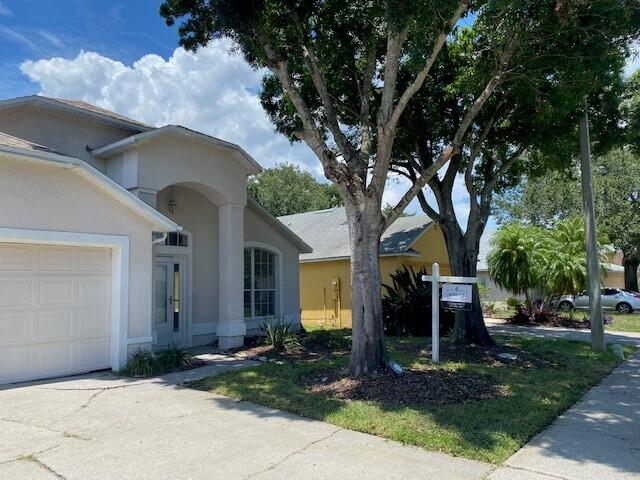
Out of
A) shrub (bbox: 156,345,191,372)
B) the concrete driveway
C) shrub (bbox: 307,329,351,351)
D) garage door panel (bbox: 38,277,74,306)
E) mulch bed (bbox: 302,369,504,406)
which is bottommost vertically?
the concrete driveway

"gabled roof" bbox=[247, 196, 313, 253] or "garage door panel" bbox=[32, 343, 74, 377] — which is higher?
"gabled roof" bbox=[247, 196, 313, 253]

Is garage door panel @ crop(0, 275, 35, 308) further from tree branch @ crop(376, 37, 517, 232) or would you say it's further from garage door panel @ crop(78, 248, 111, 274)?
tree branch @ crop(376, 37, 517, 232)

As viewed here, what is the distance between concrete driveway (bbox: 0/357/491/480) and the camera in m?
4.96

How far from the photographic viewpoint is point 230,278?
12625 mm

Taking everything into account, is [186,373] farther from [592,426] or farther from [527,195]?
[527,195]

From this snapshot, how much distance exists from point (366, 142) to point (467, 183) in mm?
4679

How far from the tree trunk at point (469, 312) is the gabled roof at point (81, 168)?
711 cm

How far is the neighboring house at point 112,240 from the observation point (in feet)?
28.6

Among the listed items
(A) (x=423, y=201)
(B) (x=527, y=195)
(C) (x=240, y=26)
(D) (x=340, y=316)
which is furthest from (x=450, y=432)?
(B) (x=527, y=195)

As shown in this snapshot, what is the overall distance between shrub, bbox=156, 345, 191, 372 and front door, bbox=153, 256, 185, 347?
6.54ft

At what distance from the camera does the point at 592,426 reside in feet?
21.1

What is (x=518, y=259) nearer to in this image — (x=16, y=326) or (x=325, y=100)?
(x=325, y=100)

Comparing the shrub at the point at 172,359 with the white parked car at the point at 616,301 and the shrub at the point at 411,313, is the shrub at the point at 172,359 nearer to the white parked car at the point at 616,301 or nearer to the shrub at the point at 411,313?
the shrub at the point at 411,313

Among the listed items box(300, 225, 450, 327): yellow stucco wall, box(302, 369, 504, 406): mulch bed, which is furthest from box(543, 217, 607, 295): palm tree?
box(302, 369, 504, 406): mulch bed
